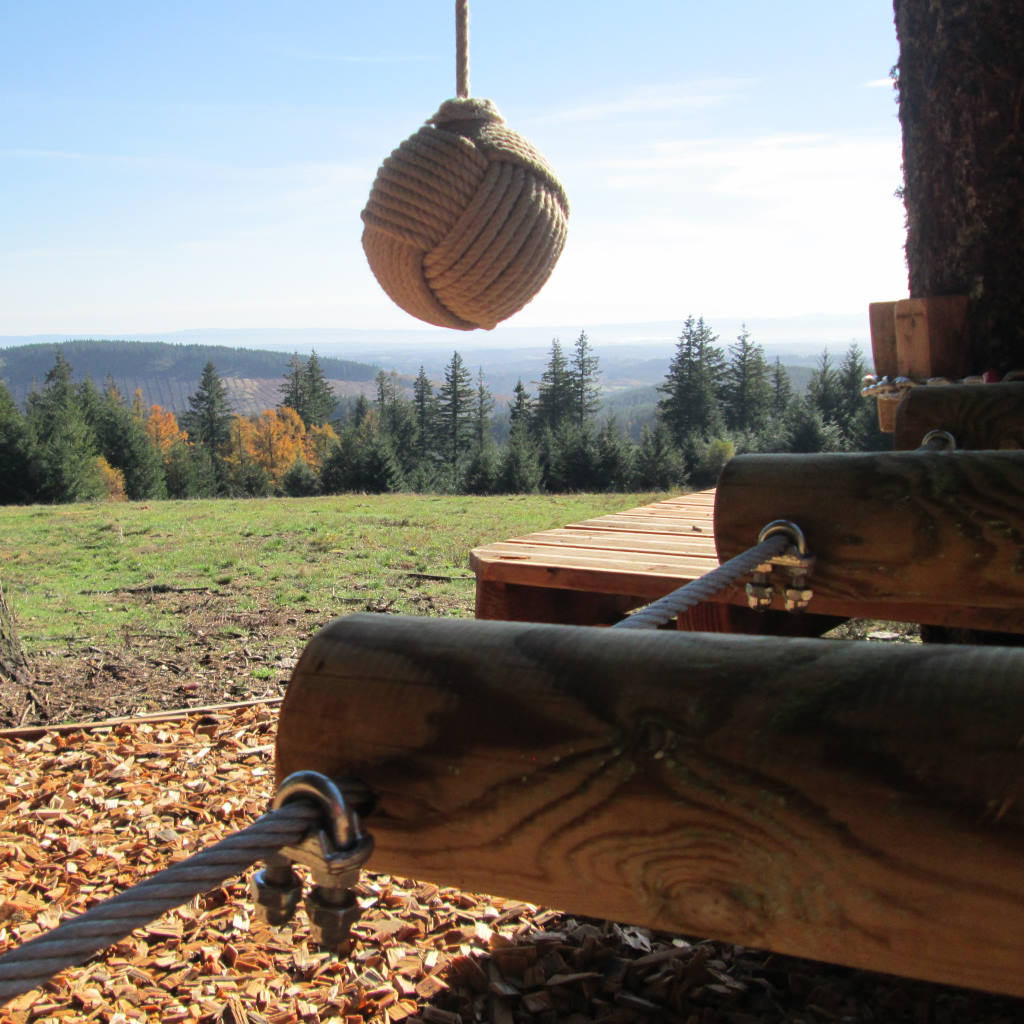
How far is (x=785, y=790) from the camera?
585 mm

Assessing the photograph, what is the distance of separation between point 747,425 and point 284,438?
130 ft

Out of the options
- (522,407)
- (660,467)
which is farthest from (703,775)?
(522,407)

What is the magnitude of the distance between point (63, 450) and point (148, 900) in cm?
4348

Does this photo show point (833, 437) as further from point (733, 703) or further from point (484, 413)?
point (733, 703)

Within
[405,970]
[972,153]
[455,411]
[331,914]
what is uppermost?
[455,411]

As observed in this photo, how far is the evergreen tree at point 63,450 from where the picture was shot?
129ft

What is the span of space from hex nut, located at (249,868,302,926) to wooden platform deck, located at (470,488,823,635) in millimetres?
1858

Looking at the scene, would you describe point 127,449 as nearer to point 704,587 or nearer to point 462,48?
point 462,48

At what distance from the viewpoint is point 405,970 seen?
2248mm

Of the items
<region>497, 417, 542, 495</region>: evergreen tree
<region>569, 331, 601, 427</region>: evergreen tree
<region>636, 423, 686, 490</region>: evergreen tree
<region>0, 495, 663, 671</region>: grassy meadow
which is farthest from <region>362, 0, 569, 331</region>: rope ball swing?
<region>569, 331, 601, 427</region>: evergreen tree

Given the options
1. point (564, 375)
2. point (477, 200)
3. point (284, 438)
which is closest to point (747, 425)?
point (564, 375)

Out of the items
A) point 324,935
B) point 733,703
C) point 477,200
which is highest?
point 477,200

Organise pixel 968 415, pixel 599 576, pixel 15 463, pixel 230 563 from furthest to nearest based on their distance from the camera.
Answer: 1. pixel 15 463
2. pixel 230 563
3. pixel 599 576
4. pixel 968 415

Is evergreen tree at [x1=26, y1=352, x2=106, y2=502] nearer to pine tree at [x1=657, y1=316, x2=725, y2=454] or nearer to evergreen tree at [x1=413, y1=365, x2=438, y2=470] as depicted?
evergreen tree at [x1=413, y1=365, x2=438, y2=470]
